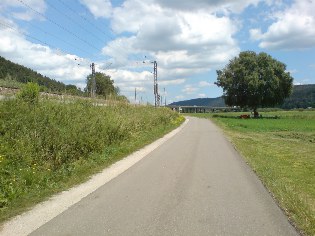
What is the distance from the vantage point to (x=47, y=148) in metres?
12.4

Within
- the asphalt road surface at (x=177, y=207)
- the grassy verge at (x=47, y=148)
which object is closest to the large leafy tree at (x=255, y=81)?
the grassy verge at (x=47, y=148)

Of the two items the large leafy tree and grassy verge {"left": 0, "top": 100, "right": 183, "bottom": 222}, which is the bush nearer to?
grassy verge {"left": 0, "top": 100, "right": 183, "bottom": 222}

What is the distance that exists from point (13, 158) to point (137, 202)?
4.20 m

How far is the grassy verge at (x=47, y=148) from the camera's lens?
9070mm

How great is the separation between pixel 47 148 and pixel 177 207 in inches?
232

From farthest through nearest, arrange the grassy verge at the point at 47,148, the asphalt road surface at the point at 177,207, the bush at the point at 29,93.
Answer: the bush at the point at 29,93
the grassy verge at the point at 47,148
the asphalt road surface at the point at 177,207

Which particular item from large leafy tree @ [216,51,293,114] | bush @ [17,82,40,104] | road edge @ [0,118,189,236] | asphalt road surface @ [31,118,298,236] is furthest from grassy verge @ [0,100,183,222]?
large leafy tree @ [216,51,293,114]

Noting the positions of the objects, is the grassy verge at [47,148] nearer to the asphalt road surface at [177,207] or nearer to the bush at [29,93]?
the bush at [29,93]

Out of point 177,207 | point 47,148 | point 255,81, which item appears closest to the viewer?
point 177,207

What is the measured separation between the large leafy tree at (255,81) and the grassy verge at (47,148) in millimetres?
67113

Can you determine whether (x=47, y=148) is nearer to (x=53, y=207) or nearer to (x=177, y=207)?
(x=53, y=207)

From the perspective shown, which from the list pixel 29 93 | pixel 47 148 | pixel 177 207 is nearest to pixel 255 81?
pixel 29 93

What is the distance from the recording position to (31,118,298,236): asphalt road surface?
21.2 ft

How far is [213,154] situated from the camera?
17594 millimetres
